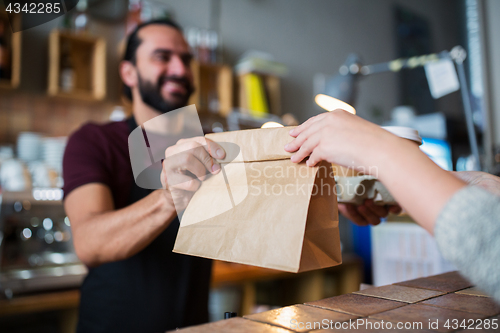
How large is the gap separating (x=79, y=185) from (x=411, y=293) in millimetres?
855

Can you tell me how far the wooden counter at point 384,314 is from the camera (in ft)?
1.38

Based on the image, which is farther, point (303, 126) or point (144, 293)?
point (144, 293)

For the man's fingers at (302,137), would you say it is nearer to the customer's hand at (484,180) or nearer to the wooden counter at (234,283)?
the customer's hand at (484,180)

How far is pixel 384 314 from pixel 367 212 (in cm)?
48

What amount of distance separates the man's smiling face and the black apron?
56 centimetres

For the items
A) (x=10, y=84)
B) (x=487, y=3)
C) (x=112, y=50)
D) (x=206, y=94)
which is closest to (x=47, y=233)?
(x=10, y=84)

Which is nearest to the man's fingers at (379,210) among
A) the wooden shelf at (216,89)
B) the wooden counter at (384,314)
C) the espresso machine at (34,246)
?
the wooden counter at (384,314)

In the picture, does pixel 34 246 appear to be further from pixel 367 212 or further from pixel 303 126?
pixel 303 126

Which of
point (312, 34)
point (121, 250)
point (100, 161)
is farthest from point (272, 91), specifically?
point (121, 250)

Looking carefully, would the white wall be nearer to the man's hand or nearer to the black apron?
the black apron

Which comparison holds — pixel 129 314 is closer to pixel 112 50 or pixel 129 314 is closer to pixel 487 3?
pixel 112 50

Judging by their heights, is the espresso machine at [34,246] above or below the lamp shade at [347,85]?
below

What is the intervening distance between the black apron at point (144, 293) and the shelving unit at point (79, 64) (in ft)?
4.54

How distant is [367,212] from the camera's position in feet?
3.03
